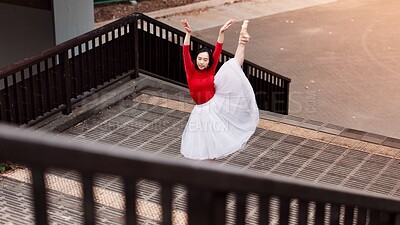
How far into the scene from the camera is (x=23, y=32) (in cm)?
1273

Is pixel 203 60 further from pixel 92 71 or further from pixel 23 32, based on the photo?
pixel 23 32

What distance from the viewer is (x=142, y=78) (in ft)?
37.9

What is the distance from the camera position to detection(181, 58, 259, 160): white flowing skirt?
328 inches

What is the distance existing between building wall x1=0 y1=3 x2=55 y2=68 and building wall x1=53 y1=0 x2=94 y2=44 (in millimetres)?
131

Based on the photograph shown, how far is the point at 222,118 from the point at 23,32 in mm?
5663

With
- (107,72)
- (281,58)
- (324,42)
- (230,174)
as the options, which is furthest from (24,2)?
(230,174)

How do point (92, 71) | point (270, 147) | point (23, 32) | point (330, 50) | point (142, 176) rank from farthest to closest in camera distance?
point (330, 50), point (23, 32), point (92, 71), point (270, 147), point (142, 176)

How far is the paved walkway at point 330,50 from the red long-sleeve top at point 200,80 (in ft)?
19.0

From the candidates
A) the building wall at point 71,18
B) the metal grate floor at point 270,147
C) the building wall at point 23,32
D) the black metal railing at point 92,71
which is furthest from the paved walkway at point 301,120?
the building wall at point 23,32

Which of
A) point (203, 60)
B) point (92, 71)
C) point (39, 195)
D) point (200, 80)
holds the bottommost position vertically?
point (92, 71)

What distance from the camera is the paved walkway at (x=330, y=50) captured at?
47.9ft

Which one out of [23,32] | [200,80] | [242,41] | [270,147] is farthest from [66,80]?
[23,32]

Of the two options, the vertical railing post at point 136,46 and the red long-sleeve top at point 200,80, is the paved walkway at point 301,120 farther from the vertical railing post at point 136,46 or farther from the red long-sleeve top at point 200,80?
the red long-sleeve top at point 200,80

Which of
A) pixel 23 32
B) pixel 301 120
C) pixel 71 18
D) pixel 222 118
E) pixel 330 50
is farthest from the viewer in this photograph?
pixel 330 50
